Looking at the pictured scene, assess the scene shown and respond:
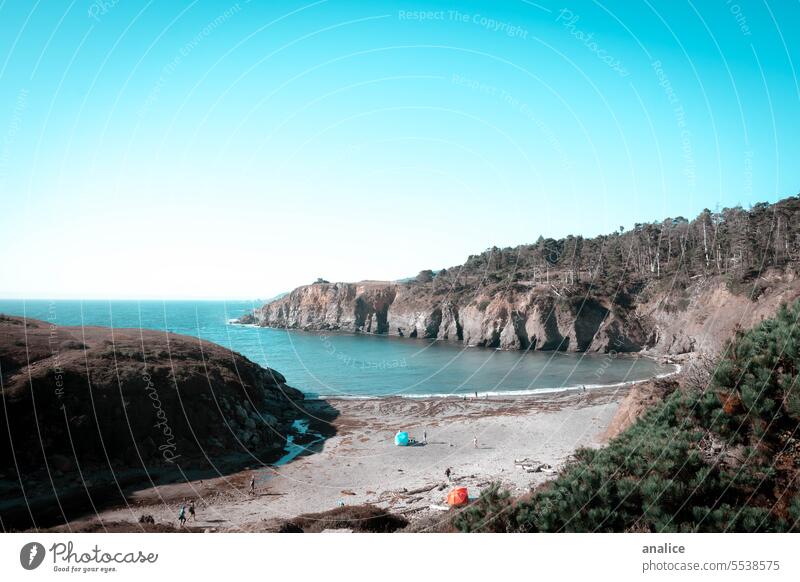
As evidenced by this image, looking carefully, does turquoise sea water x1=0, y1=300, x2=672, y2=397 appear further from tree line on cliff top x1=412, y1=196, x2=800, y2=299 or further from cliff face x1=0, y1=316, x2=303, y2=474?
tree line on cliff top x1=412, y1=196, x2=800, y2=299

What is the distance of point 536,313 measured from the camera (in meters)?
68.4

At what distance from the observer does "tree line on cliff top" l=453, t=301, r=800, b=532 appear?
5.91m

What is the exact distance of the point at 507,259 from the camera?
103688 mm

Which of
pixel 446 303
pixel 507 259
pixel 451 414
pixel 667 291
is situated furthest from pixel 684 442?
pixel 507 259

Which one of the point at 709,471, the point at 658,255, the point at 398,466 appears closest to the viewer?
the point at 709,471

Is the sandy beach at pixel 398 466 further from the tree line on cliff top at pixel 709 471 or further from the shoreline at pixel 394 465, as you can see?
the tree line on cliff top at pixel 709 471

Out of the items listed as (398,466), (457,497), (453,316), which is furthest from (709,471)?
(453,316)

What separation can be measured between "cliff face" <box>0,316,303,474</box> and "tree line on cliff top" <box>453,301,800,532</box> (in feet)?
65.0

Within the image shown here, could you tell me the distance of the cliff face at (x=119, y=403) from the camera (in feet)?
68.9

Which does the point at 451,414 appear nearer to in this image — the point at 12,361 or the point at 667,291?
the point at 12,361
